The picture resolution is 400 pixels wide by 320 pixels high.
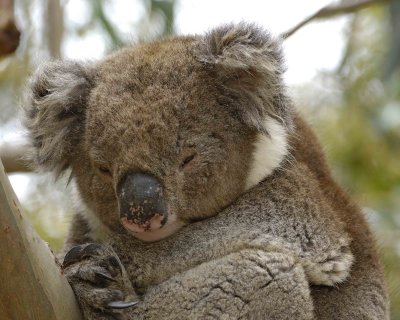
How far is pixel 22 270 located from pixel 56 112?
0.96m

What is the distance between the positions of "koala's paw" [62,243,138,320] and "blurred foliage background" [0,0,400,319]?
9.99ft

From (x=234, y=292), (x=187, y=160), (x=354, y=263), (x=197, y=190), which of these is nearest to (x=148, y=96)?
(x=187, y=160)

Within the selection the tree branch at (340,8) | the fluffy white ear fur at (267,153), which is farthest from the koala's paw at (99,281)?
the tree branch at (340,8)

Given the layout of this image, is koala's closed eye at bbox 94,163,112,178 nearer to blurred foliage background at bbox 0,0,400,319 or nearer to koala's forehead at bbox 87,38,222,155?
koala's forehead at bbox 87,38,222,155

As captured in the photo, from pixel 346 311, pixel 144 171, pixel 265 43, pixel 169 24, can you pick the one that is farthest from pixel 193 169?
pixel 169 24

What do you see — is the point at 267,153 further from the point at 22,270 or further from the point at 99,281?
the point at 22,270

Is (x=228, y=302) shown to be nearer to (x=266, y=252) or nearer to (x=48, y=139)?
(x=266, y=252)

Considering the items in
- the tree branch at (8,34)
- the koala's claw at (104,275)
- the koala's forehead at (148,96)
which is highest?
the tree branch at (8,34)

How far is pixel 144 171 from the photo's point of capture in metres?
2.67

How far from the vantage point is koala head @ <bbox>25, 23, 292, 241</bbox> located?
271 cm

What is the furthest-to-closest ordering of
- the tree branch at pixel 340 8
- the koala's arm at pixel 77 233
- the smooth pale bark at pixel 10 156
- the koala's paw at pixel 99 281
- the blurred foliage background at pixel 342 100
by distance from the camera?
the blurred foliage background at pixel 342 100 → the tree branch at pixel 340 8 → the smooth pale bark at pixel 10 156 → the koala's arm at pixel 77 233 → the koala's paw at pixel 99 281

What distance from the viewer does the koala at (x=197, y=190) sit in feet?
8.68

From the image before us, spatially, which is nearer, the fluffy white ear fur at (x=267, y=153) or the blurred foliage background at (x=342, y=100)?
the fluffy white ear fur at (x=267, y=153)

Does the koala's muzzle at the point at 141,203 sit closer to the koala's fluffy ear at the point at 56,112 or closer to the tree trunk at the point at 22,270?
the tree trunk at the point at 22,270
